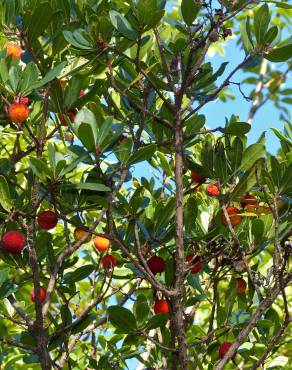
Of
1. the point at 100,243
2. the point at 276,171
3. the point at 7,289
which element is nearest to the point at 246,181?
the point at 276,171

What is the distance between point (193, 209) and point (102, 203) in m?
0.35

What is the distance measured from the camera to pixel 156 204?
7.75ft

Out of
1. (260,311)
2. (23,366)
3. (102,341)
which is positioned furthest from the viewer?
(23,366)

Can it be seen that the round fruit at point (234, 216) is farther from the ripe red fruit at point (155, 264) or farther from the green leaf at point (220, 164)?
the ripe red fruit at point (155, 264)

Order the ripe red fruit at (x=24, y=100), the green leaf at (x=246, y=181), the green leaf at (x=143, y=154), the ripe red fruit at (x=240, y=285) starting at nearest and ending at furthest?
the green leaf at (x=143, y=154) < the green leaf at (x=246, y=181) < the ripe red fruit at (x=24, y=100) < the ripe red fruit at (x=240, y=285)

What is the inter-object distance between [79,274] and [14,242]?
1.07 ft

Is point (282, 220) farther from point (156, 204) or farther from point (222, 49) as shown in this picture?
point (222, 49)

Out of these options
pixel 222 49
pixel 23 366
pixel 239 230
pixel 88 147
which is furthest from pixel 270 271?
pixel 222 49

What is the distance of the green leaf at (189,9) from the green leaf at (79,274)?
0.87 m

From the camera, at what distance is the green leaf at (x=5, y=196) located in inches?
84.2

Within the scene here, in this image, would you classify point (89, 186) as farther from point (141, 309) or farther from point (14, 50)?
point (14, 50)

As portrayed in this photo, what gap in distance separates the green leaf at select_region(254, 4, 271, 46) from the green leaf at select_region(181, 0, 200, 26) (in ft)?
0.65

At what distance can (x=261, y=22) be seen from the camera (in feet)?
7.14

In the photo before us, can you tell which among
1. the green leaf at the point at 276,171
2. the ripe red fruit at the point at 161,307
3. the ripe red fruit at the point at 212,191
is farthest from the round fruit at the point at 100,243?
the green leaf at the point at 276,171
